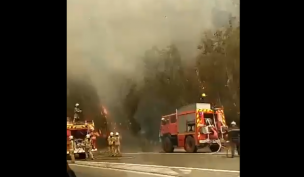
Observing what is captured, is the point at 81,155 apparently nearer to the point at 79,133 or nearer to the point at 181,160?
the point at 79,133

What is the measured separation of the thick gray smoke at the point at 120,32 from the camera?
3.80ft

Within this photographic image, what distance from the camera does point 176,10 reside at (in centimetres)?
117

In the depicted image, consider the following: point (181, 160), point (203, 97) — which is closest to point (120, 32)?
point (203, 97)

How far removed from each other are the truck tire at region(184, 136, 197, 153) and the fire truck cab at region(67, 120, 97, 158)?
307mm

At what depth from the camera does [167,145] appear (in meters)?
1.17

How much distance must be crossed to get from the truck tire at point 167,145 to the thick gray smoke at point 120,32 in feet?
0.68

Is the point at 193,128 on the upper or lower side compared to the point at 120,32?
lower

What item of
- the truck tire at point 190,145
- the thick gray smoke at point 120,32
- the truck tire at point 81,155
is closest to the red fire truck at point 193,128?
the truck tire at point 190,145

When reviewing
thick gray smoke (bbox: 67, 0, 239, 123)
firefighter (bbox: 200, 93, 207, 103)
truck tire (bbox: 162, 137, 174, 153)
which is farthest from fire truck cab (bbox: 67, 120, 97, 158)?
firefighter (bbox: 200, 93, 207, 103)

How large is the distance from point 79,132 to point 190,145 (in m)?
0.37

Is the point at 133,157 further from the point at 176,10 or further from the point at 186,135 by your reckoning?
the point at 176,10

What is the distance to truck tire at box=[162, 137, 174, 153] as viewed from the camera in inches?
45.6
